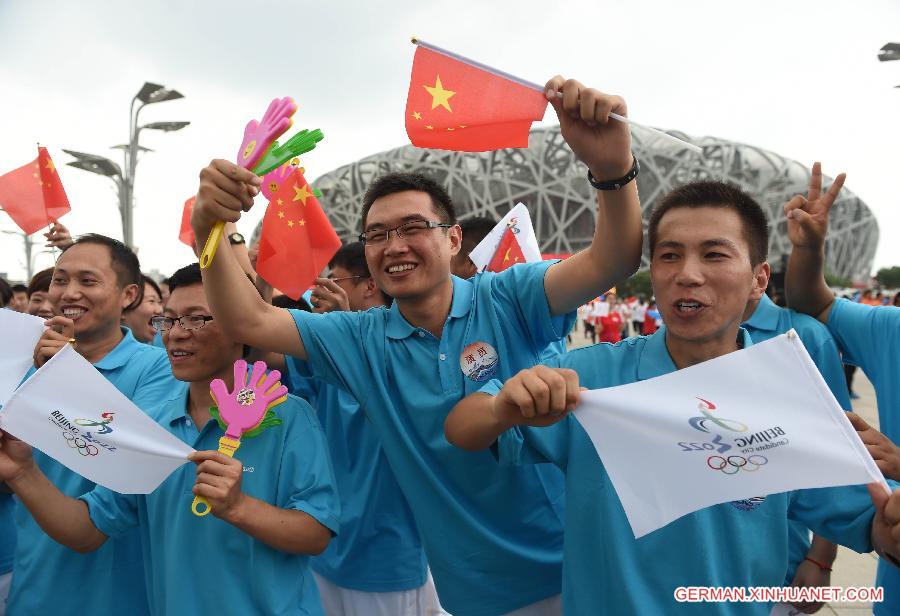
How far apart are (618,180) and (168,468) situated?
156 centimetres

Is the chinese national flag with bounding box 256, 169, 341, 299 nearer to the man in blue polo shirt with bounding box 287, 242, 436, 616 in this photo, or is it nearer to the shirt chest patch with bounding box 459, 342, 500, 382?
the man in blue polo shirt with bounding box 287, 242, 436, 616

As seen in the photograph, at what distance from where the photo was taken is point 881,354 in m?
2.20

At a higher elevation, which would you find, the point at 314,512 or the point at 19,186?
the point at 19,186

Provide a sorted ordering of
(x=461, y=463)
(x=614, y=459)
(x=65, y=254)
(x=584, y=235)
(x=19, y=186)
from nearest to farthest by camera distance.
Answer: (x=614, y=459) → (x=461, y=463) → (x=65, y=254) → (x=19, y=186) → (x=584, y=235)

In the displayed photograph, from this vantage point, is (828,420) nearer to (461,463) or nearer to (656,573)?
(656,573)

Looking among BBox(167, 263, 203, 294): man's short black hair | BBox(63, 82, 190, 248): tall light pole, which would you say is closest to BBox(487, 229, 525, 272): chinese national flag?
BBox(167, 263, 203, 294): man's short black hair

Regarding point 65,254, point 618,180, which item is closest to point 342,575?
point 65,254

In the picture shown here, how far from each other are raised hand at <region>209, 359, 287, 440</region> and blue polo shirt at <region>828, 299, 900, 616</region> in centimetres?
202

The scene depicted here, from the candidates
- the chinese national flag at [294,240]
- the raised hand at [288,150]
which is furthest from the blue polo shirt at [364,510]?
the raised hand at [288,150]

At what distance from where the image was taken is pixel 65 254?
261 centimetres

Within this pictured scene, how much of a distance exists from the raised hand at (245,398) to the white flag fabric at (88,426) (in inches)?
7.1

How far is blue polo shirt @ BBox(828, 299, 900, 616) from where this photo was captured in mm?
2113

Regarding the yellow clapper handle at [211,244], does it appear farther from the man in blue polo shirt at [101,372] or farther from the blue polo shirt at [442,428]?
the man in blue polo shirt at [101,372]

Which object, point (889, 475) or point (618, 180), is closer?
point (889, 475)
